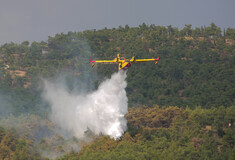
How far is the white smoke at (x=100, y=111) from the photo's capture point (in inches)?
3125

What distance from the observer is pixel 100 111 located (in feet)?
269

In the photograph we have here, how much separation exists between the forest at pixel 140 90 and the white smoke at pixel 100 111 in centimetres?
185

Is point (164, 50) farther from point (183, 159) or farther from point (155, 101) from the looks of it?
point (183, 159)

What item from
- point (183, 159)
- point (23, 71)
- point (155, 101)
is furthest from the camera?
point (23, 71)

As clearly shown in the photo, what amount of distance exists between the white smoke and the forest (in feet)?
6.07

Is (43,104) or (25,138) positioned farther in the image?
(43,104)

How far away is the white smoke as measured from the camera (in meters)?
79.4

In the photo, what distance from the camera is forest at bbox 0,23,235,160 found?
79438mm

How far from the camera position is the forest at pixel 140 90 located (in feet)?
261

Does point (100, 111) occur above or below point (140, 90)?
above

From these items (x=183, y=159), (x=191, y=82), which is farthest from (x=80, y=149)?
(x=191, y=82)

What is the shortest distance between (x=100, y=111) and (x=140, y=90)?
58.2 meters

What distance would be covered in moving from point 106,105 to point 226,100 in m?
52.7

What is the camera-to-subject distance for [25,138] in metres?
88.3
